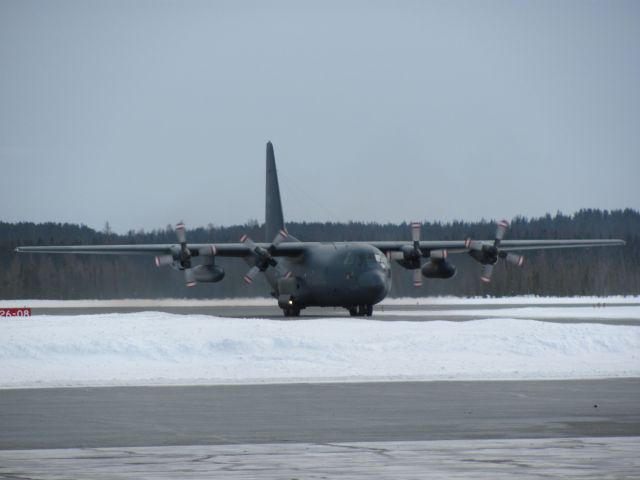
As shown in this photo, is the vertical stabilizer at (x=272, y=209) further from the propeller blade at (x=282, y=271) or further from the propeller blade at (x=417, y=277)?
the propeller blade at (x=417, y=277)

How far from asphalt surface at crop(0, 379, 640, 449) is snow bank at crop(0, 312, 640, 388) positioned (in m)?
2.34

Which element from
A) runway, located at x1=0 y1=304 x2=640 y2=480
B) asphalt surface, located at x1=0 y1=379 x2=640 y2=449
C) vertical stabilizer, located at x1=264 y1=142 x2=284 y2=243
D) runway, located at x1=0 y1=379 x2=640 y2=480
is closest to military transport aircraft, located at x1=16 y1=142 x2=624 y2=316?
vertical stabilizer, located at x1=264 y1=142 x2=284 y2=243

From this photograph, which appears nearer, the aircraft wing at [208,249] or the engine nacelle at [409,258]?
the aircraft wing at [208,249]

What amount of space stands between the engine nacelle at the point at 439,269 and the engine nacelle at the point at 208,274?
909 centimetres

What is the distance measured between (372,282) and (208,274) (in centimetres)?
730

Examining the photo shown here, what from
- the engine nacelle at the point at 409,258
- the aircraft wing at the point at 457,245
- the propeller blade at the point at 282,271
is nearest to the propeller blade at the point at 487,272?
the aircraft wing at the point at 457,245

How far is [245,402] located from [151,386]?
392 cm

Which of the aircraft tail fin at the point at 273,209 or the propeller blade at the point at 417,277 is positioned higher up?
the aircraft tail fin at the point at 273,209

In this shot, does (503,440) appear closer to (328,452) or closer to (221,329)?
(328,452)

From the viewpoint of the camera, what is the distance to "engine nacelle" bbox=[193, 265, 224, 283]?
51.1m

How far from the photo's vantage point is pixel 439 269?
53.4 m

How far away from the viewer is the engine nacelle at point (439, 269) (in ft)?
175

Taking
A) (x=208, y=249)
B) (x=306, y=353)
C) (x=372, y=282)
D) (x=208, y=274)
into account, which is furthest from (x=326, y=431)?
(x=208, y=249)

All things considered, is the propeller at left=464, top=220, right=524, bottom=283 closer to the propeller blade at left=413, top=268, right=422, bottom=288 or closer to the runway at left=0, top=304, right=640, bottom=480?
the propeller blade at left=413, top=268, right=422, bottom=288
